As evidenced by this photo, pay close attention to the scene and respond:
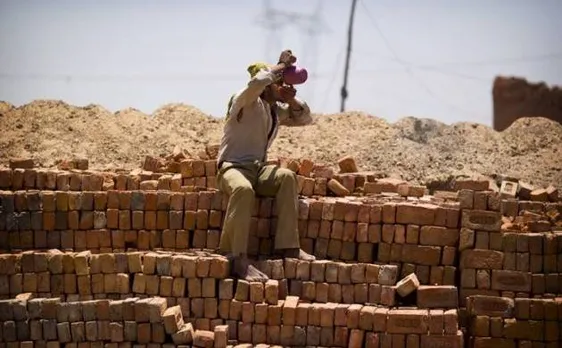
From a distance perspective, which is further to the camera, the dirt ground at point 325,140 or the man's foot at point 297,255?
the dirt ground at point 325,140

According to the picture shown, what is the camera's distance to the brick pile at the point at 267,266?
1135cm

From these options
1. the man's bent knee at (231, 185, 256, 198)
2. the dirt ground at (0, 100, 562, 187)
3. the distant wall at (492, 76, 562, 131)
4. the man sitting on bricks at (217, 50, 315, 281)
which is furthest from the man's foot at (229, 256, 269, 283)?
the distant wall at (492, 76, 562, 131)

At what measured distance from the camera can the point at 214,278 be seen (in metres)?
11.6

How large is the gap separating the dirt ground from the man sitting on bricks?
5.35m

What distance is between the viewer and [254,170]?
39.9 ft

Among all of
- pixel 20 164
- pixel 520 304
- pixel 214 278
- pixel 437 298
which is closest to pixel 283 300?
pixel 214 278

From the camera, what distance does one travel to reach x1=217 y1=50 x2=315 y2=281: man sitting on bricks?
38.3ft

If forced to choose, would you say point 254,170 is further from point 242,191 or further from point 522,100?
point 522,100

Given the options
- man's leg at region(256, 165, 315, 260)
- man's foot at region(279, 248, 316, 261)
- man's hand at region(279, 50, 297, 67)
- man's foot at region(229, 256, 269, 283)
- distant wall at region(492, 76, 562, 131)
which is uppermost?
distant wall at region(492, 76, 562, 131)

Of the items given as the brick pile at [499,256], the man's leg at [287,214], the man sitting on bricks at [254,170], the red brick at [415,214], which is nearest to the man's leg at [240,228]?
the man sitting on bricks at [254,170]

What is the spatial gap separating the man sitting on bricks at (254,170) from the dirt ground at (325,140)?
211 inches

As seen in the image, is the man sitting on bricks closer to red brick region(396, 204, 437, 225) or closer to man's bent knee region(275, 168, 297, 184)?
man's bent knee region(275, 168, 297, 184)

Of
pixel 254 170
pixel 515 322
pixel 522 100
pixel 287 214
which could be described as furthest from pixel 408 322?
pixel 522 100

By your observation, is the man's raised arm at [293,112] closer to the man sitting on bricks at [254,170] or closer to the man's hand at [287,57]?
the man sitting on bricks at [254,170]
